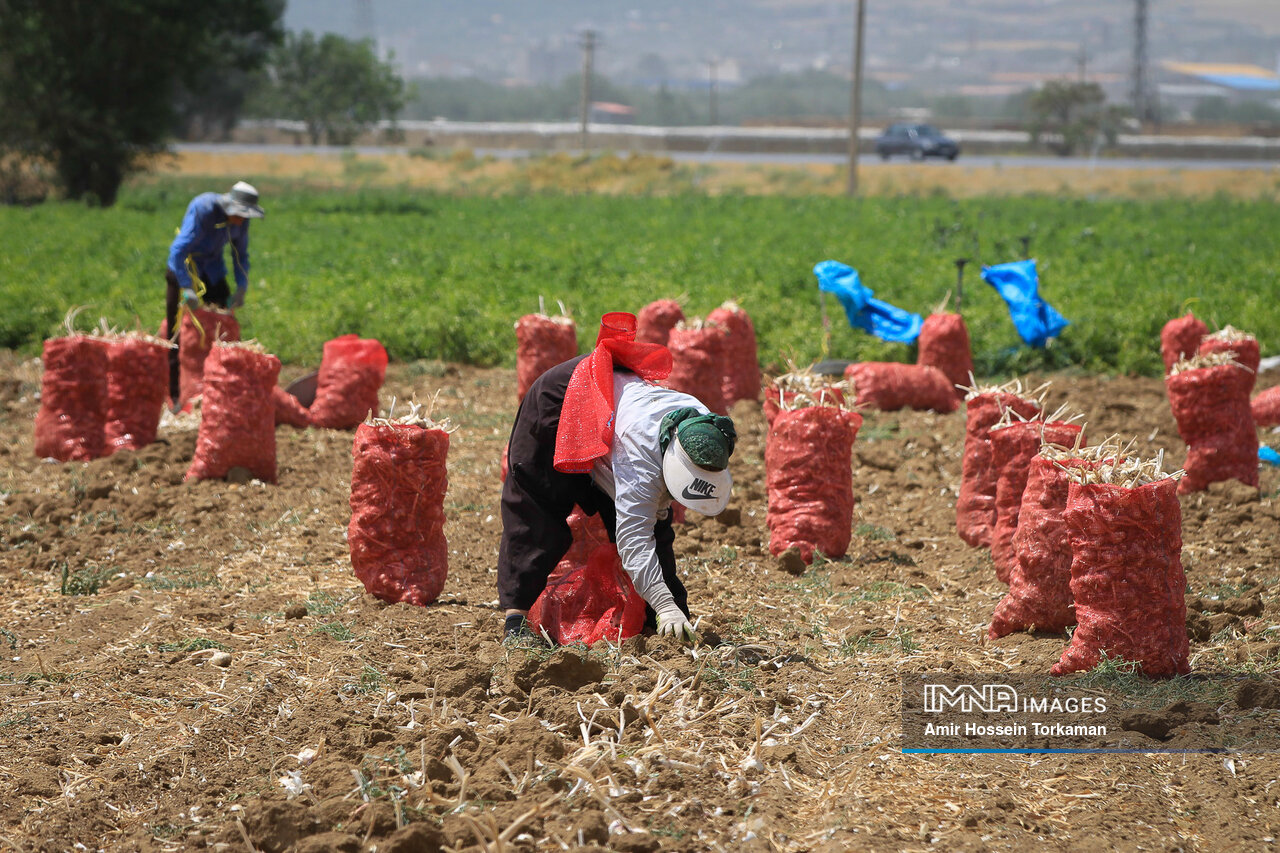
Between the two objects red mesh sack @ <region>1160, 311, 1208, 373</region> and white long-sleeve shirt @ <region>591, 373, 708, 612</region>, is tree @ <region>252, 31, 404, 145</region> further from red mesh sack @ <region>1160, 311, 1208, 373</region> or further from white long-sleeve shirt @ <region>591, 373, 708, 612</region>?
white long-sleeve shirt @ <region>591, 373, 708, 612</region>

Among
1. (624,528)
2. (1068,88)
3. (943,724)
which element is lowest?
(943,724)

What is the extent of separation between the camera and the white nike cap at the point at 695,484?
3715 mm

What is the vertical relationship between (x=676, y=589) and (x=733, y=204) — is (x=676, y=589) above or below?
below

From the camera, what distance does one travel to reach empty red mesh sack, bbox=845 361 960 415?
28.3 ft

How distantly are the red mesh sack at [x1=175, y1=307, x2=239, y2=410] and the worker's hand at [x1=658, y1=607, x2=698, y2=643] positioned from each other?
508 centimetres

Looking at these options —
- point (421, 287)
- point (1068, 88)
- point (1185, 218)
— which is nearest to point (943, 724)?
point (421, 287)

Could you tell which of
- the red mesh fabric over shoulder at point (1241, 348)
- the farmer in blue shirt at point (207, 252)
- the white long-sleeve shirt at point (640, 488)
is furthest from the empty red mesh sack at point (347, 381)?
the red mesh fabric over shoulder at point (1241, 348)

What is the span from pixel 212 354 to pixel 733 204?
63.8ft

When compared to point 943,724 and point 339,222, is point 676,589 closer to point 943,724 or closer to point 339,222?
point 943,724

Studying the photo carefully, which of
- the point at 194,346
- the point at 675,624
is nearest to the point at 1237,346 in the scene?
the point at 675,624

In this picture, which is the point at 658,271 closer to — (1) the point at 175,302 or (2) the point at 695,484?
(1) the point at 175,302

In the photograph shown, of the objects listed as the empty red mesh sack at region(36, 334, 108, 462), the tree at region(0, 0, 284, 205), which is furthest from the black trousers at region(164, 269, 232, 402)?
the tree at region(0, 0, 284, 205)

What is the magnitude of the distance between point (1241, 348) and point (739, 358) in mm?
3334

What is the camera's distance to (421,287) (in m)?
12.6
